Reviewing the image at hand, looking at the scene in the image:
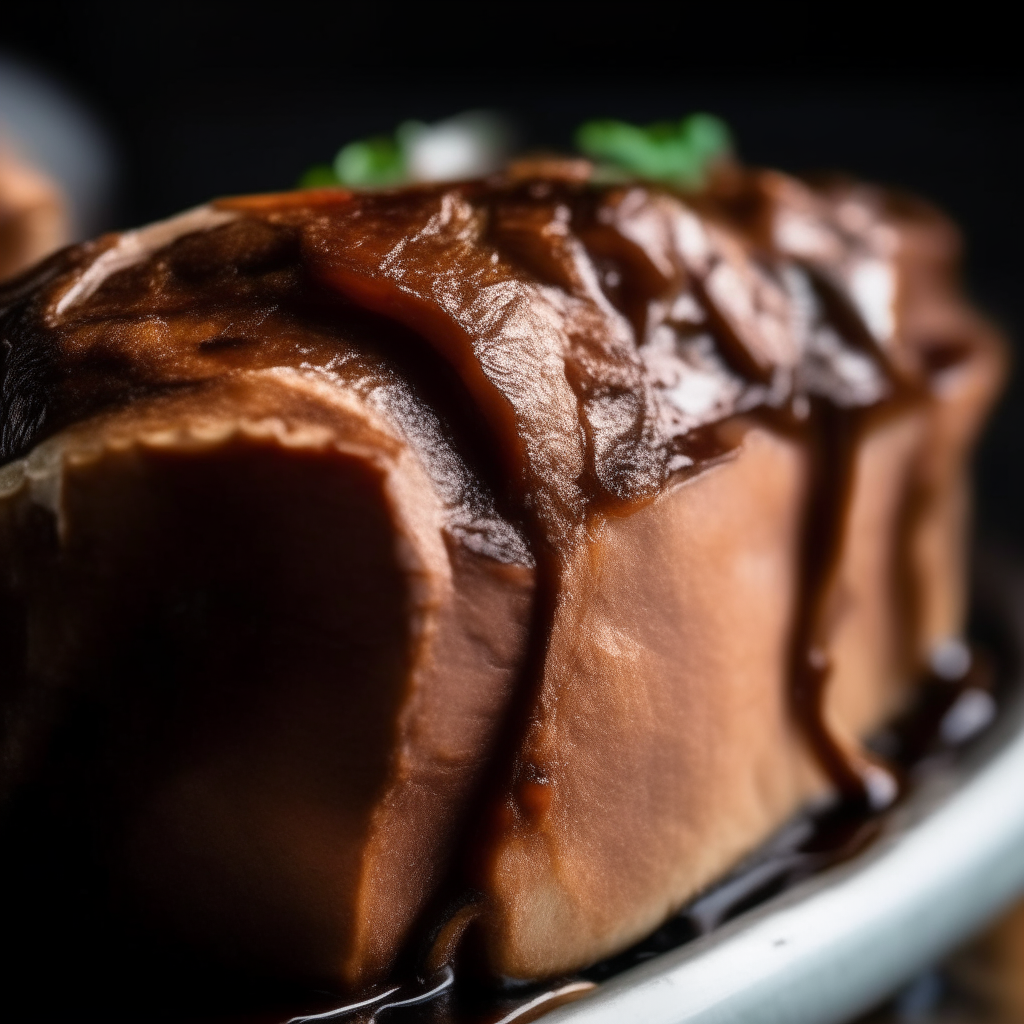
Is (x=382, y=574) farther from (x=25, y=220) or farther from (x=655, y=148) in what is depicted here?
(x=25, y=220)

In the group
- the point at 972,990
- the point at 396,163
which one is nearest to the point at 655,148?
the point at 396,163

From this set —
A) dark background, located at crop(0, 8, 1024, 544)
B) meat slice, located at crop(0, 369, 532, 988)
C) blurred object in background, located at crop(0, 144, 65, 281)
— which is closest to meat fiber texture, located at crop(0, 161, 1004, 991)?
meat slice, located at crop(0, 369, 532, 988)

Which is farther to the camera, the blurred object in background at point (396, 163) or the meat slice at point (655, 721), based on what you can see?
the blurred object in background at point (396, 163)

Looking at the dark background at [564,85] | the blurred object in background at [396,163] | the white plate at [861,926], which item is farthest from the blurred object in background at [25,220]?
the white plate at [861,926]

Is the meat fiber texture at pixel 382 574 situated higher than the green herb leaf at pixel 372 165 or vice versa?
the green herb leaf at pixel 372 165

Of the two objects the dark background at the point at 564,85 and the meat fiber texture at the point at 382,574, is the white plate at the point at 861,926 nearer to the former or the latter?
the meat fiber texture at the point at 382,574

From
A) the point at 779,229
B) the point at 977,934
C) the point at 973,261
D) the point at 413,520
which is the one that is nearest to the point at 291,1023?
the point at 413,520

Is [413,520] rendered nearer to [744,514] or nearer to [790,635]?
[744,514]
